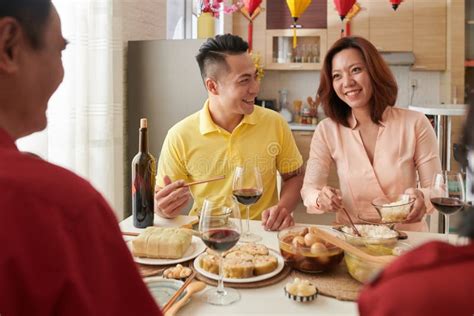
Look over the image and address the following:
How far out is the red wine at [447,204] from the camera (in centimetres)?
133

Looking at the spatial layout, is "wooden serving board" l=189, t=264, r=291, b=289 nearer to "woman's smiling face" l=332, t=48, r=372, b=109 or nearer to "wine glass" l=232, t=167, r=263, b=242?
"wine glass" l=232, t=167, r=263, b=242

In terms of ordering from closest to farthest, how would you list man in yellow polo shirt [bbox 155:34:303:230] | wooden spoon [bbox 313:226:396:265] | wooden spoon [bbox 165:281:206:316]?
wooden spoon [bbox 165:281:206:316] < wooden spoon [bbox 313:226:396:265] < man in yellow polo shirt [bbox 155:34:303:230]

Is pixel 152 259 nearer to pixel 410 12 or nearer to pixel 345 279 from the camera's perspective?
pixel 345 279

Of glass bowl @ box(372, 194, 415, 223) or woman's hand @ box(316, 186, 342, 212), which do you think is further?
woman's hand @ box(316, 186, 342, 212)

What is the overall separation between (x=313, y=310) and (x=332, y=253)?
0.70 ft

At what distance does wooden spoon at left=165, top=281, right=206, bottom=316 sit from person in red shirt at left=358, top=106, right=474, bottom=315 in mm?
624

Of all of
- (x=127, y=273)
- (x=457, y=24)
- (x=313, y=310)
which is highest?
(x=457, y=24)

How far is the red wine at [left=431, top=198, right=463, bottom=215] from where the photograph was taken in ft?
4.38

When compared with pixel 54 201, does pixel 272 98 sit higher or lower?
higher

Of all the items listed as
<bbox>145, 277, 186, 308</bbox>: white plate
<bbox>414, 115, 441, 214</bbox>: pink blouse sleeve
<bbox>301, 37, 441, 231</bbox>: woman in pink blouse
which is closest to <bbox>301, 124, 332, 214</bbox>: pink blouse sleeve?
<bbox>301, 37, 441, 231</bbox>: woman in pink blouse

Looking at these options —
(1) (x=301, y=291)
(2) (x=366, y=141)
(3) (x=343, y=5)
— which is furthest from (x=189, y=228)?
(3) (x=343, y=5)

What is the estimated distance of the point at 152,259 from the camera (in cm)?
129

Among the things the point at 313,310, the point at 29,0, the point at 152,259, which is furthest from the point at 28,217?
the point at 152,259

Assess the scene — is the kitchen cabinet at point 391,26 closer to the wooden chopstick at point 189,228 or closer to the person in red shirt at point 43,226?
the wooden chopstick at point 189,228
